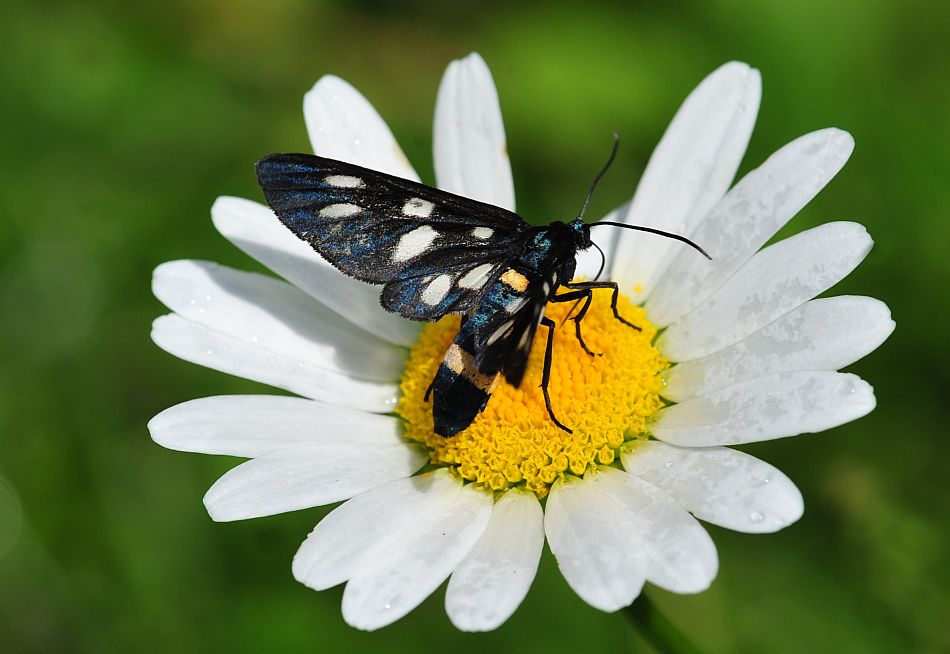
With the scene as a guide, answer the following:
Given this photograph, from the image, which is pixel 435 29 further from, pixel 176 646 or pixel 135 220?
pixel 176 646

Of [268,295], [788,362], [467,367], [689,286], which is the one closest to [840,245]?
[788,362]

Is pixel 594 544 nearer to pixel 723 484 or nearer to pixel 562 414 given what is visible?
pixel 723 484

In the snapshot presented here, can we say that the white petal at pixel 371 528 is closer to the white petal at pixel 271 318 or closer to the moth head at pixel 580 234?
the white petal at pixel 271 318

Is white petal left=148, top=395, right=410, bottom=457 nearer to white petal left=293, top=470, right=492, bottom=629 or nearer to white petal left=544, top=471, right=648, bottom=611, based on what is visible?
white petal left=293, top=470, right=492, bottom=629

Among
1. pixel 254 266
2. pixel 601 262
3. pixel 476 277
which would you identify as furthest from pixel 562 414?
pixel 254 266

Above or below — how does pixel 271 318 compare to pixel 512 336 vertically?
above

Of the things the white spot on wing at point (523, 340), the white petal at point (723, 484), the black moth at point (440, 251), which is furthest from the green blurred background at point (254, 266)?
the white spot on wing at point (523, 340)
